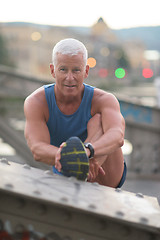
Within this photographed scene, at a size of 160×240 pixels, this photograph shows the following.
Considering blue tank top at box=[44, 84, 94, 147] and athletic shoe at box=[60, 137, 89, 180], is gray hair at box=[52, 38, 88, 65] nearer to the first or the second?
blue tank top at box=[44, 84, 94, 147]

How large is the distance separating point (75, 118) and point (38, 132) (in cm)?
32

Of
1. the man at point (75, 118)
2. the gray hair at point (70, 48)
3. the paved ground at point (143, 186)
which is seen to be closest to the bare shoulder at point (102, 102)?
the man at point (75, 118)

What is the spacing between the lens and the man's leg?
9.34ft

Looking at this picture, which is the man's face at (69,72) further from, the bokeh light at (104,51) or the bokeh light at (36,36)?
the bokeh light at (104,51)

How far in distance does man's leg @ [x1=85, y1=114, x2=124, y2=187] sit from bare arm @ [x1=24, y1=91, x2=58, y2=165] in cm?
32

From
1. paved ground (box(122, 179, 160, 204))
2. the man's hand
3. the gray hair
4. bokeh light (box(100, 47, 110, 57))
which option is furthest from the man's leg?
bokeh light (box(100, 47, 110, 57))

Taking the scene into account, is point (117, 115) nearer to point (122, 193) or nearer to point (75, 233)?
point (122, 193)

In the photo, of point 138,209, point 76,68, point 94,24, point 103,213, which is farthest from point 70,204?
point 94,24

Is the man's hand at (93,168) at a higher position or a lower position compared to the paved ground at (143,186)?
higher

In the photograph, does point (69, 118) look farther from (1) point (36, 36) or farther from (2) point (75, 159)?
(1) point (36, 36)

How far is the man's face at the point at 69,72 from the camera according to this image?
8.88ft

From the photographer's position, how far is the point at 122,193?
7.41 feet

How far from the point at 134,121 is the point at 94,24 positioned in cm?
9763

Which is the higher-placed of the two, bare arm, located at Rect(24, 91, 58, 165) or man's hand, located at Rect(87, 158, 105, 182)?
bare arm, located at Rect(24, 91, 58, 165)
